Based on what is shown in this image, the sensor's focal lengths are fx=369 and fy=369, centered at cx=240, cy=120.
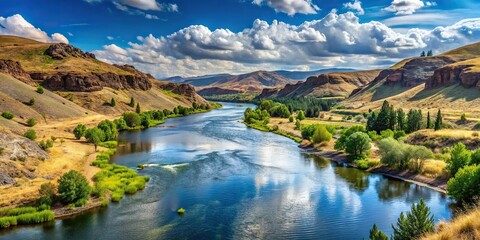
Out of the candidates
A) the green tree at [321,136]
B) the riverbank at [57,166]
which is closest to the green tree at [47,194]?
the riverbank at [57,166]

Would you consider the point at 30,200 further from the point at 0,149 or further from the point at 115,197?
the point at 0,149

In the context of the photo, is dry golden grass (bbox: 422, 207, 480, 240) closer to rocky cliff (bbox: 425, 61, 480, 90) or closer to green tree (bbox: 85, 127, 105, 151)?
green tree (bbox: 85, 127, 105, 151)

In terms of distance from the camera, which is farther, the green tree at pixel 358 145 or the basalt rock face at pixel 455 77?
the basalt rock face at pixel 455 77

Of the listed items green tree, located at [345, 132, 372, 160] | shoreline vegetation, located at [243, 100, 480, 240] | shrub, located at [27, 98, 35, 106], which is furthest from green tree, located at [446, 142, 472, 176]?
shrub, located at [27, 98, 35, 106]

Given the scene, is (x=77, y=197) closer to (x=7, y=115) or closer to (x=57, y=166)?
(x=57, y=166)

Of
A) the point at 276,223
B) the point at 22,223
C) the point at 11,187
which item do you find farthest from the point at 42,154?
the point at 276,223

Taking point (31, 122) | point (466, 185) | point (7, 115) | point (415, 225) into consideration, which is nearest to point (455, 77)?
point (466, 185)

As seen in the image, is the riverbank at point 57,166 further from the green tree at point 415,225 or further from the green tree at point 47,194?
the green tree at point 415,225
